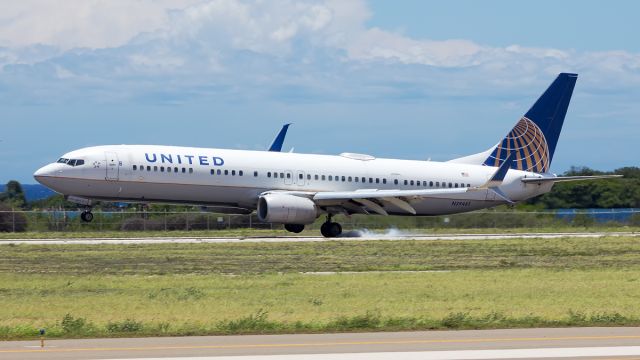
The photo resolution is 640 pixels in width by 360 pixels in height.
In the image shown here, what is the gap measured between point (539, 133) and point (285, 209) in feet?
46.7

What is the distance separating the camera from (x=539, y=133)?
5356cm

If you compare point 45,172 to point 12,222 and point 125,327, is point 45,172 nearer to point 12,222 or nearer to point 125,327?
point 12,222

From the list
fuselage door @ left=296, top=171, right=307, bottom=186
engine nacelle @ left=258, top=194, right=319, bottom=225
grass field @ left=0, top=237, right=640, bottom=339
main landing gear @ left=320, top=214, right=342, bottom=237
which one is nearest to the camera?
grass field @ left=0, top=237, right=640, bottom=339

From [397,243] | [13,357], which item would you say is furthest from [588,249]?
[13,357]

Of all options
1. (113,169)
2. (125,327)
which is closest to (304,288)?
(125,327)

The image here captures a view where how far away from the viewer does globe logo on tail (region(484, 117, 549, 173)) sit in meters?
53.1

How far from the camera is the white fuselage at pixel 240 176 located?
45031 mm

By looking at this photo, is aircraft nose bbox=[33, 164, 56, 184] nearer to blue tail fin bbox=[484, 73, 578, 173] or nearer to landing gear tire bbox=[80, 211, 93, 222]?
landing gear tire bbox=[80, 211, 93, 222]

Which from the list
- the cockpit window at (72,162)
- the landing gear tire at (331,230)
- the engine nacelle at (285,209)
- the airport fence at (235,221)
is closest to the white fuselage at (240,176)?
the cockpit window at (72,162)

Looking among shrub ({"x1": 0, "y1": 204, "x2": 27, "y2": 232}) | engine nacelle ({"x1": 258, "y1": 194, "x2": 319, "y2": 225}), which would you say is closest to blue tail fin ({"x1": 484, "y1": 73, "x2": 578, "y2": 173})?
engine nacelle ({"x1": 258, "y1": 194, "x2": 319, "y2": 225})

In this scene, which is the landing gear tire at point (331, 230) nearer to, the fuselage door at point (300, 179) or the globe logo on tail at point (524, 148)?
the fuselage door at point (300, 179)

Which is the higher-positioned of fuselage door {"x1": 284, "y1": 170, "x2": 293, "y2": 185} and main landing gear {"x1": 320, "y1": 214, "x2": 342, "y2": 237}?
fuselage door {"x1": 284, "y1": 170, "x2": 293, "y2": 185}

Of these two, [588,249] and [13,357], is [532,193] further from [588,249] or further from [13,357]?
[13,357]

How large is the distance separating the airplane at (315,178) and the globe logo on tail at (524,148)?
1.8 inches
